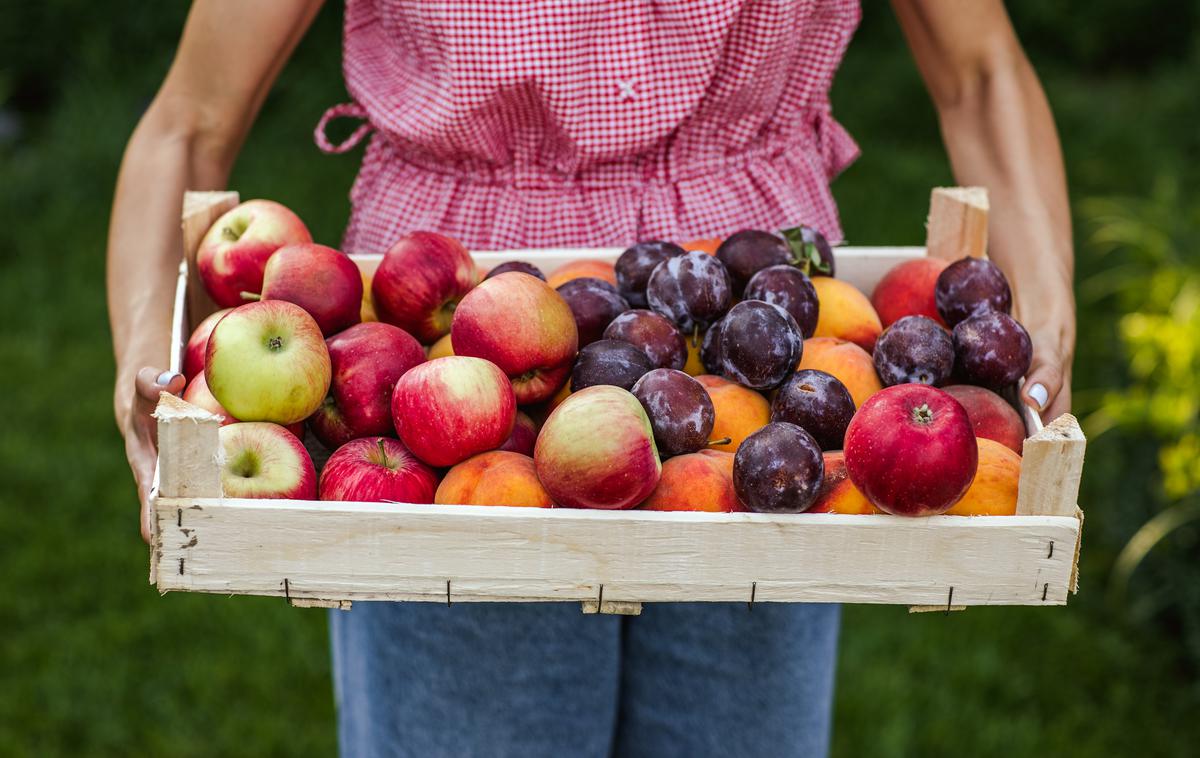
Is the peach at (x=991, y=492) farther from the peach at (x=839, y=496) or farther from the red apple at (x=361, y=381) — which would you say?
the red apple at (x=361, y=381)

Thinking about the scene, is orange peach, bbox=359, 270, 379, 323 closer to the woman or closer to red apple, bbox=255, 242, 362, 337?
red apple, bbox=255, 242, 362, 337

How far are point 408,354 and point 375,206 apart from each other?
0.54 metres

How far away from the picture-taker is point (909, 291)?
1.56 m

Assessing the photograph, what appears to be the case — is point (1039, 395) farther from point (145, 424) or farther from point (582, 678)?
point (145, 424)

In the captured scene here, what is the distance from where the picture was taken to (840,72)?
236 inches

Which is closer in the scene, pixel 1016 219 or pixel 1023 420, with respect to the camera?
pixel 1023 420

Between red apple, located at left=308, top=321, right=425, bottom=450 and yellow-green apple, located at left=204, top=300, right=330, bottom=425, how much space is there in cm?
3

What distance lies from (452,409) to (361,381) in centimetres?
14

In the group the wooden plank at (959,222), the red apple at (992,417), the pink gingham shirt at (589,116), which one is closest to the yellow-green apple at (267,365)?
the pink gingham shirt at (589,116)

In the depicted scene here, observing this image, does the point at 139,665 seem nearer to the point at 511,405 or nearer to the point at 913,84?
the point at 511,405

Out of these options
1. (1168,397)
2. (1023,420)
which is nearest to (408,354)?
(1023,420)

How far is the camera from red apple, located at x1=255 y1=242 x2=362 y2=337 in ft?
4.54

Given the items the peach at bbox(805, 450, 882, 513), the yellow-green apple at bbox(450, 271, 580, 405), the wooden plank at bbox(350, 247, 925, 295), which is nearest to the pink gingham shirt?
the wooden plank at bbox(350, 247, 925, 295)

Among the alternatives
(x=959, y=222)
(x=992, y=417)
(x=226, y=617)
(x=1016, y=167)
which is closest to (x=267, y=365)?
(x=992, y=417)
